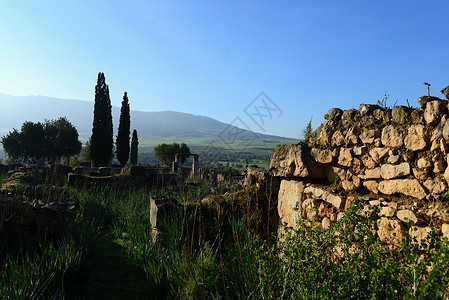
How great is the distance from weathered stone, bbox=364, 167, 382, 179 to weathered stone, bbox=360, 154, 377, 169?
2.1 inches

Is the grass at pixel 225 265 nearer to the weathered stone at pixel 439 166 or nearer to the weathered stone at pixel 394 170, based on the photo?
the weathered stone at pixel 394 170

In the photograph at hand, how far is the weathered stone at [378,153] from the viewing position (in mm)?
3455

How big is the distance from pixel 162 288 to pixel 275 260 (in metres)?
1.99

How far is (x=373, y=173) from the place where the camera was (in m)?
3.57

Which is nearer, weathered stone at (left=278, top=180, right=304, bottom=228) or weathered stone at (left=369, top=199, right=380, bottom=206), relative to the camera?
weathered stone at (left=369, top=199, right=380, bottom=206)

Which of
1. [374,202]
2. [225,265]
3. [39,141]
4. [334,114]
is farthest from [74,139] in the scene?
[374,202]

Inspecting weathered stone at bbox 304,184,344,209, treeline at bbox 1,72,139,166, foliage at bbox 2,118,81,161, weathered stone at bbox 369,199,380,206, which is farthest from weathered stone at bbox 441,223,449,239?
foliage at bbox 2,118,81,161

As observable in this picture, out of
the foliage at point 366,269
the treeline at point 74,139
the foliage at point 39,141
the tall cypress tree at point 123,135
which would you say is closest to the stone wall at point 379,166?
the foliage at point 366,269

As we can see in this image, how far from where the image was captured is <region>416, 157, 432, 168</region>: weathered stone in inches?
118

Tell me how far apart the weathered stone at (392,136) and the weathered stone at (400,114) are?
90 millimetres

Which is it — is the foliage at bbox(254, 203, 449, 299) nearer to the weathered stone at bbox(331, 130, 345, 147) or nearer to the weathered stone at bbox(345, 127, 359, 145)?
the weathered stone at bbox(345, 127, 359, 145)

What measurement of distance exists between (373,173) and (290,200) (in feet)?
4.87

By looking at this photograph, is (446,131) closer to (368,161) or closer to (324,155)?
(368,161)

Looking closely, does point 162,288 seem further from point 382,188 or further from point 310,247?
point 382,188
